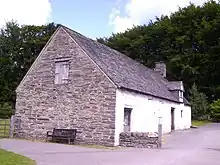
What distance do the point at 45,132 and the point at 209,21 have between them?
42324 mm

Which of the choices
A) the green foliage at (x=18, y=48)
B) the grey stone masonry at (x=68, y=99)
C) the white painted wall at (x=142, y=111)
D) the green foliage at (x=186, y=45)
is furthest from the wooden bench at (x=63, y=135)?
the green foliage at (x=186, y=45)

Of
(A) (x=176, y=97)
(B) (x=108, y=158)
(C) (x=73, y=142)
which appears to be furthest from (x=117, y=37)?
(B) (x=108, y=158)

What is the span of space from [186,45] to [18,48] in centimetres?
2957

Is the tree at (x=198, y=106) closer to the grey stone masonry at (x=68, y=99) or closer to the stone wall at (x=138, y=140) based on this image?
the grey stone masonry at (x=68, y=99)

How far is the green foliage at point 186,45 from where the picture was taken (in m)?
54.6

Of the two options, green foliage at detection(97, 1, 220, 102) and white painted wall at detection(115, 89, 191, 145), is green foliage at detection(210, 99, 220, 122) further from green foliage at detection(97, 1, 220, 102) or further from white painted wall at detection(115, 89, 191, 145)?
white painted wall at detection(115, 89, 191, 145)

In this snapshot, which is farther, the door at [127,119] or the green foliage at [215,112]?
the green foliage at [215,112]

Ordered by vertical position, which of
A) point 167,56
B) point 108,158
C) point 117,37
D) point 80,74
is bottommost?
point 108,158

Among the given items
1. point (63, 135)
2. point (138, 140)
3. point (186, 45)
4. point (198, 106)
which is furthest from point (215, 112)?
point (63, 135)

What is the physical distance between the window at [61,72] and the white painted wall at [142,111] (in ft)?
14.2

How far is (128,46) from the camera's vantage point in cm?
6238

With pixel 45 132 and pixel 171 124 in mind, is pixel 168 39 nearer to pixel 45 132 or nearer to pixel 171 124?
pixel 171 124

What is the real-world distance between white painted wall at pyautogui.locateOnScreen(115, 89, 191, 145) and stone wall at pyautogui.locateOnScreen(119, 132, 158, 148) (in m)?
0.44

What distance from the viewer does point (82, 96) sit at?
21.2m
